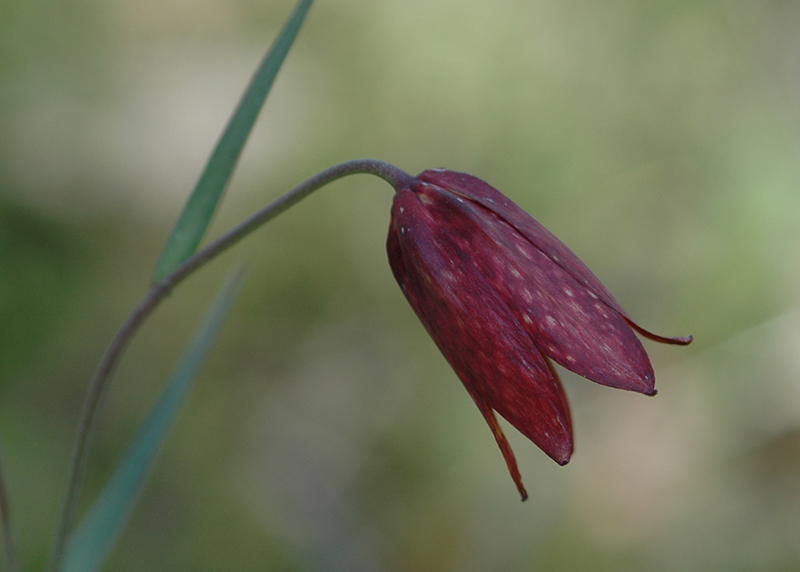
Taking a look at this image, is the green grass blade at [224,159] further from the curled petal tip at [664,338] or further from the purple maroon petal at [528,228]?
the curled petal tip at [664,338]

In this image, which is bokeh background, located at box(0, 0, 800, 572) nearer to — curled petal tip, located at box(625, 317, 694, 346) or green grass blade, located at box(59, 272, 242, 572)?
green grass blade, located at box(59, 272, 242, 572)

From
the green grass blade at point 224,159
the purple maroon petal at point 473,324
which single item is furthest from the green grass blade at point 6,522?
the purple maroon petal at point 473,324

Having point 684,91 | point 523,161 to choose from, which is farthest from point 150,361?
point 684,91

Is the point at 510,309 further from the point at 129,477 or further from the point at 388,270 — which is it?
the point at 388,270

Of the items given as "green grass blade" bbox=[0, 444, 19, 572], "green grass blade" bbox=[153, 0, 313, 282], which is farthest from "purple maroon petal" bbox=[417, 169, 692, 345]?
"green grass blade" bbox=[0, 444, 19, 572]

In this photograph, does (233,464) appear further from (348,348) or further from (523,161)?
(523,161)

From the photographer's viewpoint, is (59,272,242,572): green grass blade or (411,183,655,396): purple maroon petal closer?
(411,183,655,396): purple maroon petal
